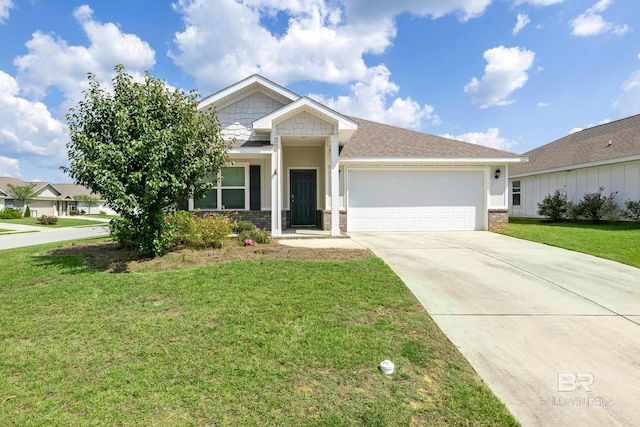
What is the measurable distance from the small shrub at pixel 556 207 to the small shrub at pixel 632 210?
2629 millimetres

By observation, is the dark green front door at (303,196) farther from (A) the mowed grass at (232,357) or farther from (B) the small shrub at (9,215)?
(B) the small shrub at (9,215)

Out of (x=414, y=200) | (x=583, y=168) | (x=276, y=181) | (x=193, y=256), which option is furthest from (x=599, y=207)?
(x=193, y=256)

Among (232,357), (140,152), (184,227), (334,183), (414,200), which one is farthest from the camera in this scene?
(414,200)

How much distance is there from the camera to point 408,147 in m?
12.9

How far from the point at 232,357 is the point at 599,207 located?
18.4 meters

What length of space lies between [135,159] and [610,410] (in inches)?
307

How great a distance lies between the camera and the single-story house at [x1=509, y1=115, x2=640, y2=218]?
14156 mm

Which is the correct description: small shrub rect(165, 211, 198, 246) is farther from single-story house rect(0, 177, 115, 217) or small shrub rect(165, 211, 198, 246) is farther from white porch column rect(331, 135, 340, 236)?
single-story house rect(0, 177, 115, 217)

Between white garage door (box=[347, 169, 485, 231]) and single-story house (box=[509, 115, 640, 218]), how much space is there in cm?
779

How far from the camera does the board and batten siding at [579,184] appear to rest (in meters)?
14.0

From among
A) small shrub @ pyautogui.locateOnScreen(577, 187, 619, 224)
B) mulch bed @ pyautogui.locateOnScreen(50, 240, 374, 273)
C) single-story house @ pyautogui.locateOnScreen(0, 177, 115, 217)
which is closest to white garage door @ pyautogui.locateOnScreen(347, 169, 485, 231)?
mulch bed @ pyautogui.locateOnScreen(50, 240, 374, 273)

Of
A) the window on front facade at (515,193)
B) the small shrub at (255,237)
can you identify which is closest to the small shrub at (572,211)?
the window on front facade at (515,193)

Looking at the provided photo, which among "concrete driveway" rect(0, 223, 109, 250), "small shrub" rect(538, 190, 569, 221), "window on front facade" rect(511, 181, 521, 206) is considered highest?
"window on front facade" rect(511, 181, 521, 206)

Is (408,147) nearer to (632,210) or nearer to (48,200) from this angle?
(632,210)
